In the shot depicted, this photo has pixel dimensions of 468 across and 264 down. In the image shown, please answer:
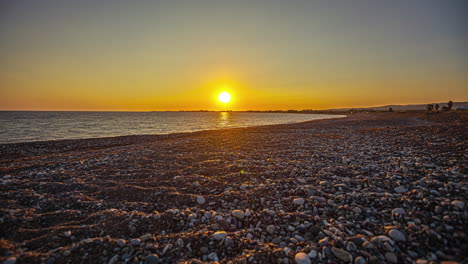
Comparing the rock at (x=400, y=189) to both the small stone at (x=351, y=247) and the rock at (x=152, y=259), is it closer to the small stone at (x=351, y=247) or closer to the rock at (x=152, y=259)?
the small stone at (x=351, y=247)

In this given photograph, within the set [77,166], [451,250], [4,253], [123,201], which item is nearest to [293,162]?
[451,250]

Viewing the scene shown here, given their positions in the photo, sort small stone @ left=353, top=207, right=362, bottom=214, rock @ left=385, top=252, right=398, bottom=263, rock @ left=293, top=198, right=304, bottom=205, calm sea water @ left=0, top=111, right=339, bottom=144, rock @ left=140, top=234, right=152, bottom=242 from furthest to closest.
A: calm sea water @ left=0, top=111, right=339, bottom=144 → rock @ left=293, top=198, right=304, bottom=205 → small stone @ left=353, top=207, right=362, bottom=214 → rock @ left=140, top=234, right=152, bottom=242 → rock @ left=385, top=252, right=398, bottom=263

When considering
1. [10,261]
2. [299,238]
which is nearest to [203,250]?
[299,238]

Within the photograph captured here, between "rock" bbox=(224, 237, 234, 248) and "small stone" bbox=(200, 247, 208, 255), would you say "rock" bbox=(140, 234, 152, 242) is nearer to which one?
"small stone" bbox=(200, 247, 208, 255)

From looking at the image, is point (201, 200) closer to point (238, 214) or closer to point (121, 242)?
point (238, 214)

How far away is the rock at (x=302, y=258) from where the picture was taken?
2.36 metres

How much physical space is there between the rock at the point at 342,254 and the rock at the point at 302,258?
421 mm

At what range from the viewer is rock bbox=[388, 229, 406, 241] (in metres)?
2.58

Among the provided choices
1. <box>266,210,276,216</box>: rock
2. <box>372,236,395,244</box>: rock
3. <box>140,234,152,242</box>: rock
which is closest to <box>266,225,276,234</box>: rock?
<box>266,210,276,216</box>: rock

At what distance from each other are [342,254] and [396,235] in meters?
0.99

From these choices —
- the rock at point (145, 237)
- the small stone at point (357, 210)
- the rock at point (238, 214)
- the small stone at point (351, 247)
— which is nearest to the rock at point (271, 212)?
the rock at point (238, 214)

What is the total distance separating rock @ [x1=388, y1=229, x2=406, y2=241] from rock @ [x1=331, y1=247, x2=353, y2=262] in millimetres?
853

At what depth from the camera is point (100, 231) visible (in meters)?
3.21

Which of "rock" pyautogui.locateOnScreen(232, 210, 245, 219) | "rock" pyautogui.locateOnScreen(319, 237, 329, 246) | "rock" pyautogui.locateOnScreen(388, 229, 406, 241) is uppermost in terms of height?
"rock" pyautogui.locateOnScreen(388, 229, 406, 241)
